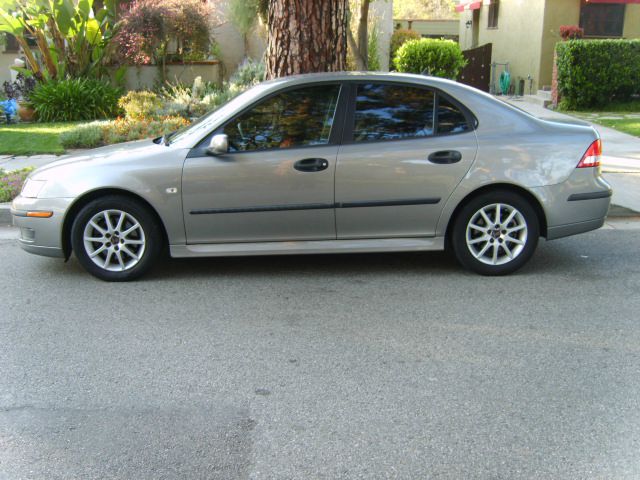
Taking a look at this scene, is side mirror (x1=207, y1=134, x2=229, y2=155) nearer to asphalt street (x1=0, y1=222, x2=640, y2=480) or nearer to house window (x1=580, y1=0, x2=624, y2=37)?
asphalt street (x1=0, y1=222, x2=640, y2=480)

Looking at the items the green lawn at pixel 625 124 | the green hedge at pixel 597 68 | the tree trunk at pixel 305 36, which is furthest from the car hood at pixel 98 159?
the green hedge at pixel 597 68

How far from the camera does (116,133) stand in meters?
11.9

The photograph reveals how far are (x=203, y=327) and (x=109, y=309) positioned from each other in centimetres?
86

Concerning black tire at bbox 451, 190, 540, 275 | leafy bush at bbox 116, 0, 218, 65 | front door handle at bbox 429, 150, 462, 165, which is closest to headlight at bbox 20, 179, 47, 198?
front door handle at bbox 429, 150, 462, 165

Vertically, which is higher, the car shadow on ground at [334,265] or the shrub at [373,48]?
the shrub at [373,48]

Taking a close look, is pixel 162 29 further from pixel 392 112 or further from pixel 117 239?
pixel 392 112

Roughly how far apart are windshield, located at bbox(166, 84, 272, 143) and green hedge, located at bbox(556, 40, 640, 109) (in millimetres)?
12245

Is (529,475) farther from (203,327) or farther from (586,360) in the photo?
(203,327)

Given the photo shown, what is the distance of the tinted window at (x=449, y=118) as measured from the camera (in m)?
5.88

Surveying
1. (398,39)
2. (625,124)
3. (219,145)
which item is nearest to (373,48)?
(398,39)

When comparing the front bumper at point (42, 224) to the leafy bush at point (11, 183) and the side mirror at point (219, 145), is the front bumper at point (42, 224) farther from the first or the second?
the leafy bush at point (11, 183)

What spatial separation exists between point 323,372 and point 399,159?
2.17m

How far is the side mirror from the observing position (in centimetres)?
561

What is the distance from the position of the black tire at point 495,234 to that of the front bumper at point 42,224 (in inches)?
126
